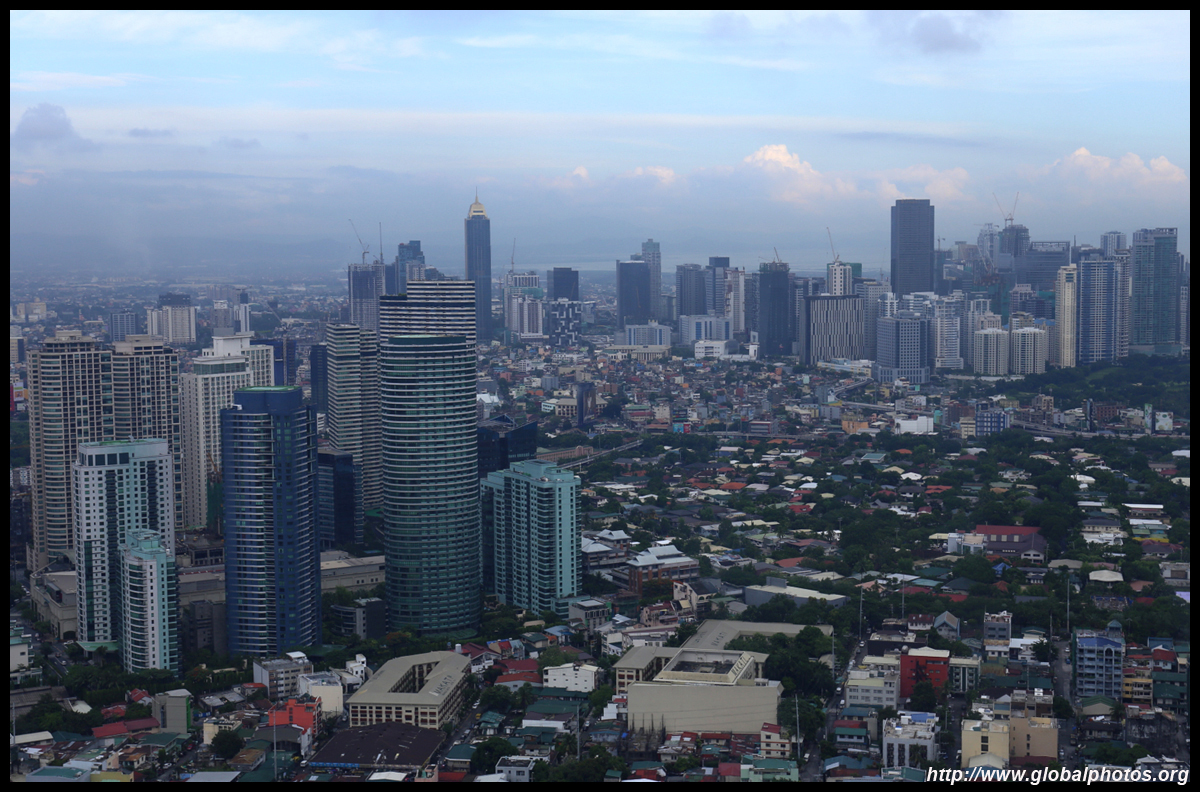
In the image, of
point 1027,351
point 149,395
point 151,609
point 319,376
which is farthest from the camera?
point 1027,351

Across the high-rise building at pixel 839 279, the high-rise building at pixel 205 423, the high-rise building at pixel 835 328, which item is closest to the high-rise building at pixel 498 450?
the high-rise building at pixel 205 423

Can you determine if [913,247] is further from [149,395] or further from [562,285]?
[149,395]

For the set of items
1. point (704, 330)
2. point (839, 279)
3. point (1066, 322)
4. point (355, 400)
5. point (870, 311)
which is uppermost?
point (839, 279)

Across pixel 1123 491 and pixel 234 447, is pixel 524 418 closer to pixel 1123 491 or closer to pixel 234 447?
pixel 1123 491

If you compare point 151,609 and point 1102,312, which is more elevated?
point 1102,312

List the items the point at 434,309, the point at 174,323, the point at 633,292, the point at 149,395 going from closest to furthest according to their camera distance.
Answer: the point at 149,395
the point at 434,309
the point at 174,323
the point at 633,292

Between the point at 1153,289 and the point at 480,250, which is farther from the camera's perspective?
the point at 480,250

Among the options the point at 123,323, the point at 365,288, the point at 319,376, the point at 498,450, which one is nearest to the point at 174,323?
the point at 123,323
